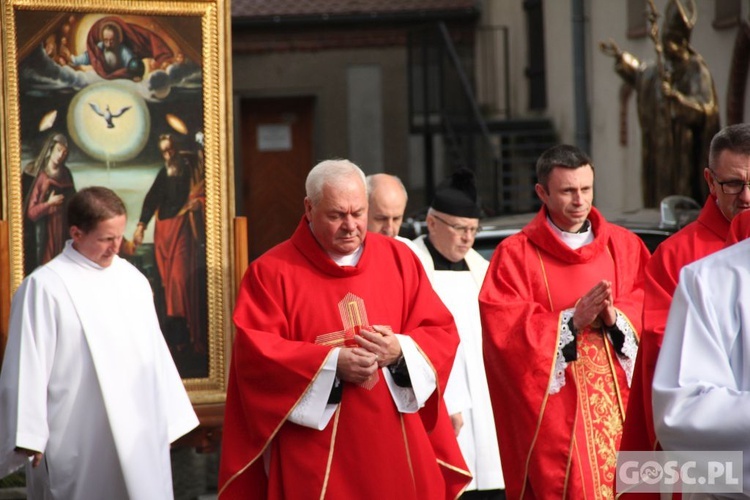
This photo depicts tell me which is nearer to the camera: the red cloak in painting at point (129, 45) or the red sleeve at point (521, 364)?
the red sleeve at point (521, 364)

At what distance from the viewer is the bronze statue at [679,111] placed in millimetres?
11812

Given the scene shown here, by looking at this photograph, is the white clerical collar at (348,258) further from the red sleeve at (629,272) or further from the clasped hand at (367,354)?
the red sleeve at (629,272)

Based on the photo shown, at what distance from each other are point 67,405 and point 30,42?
2.15 meters

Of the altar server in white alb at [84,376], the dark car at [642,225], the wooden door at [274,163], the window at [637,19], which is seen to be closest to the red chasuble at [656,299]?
the altar server in white alb at [84,376]

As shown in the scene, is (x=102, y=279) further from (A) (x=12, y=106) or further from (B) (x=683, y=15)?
(B) (x=683, y=15)

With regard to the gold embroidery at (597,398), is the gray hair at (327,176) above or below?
above

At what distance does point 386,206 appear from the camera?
7.11 m

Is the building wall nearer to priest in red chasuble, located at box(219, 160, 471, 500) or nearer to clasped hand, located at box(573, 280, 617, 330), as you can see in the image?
clasped hand, located at box(573, 280, 617, 330)

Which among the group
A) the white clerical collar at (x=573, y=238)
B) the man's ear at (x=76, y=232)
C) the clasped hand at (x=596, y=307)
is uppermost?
the man's ear at (x=76, y=232)

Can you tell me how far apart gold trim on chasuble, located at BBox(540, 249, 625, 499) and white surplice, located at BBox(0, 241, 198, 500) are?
1667 millimetres

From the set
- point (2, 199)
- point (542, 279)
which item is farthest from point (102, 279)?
point (542, 279)

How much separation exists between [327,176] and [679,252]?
130cm

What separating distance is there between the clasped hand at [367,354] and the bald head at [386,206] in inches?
82.8

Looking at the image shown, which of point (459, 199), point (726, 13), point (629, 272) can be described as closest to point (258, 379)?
point (629, 272)
